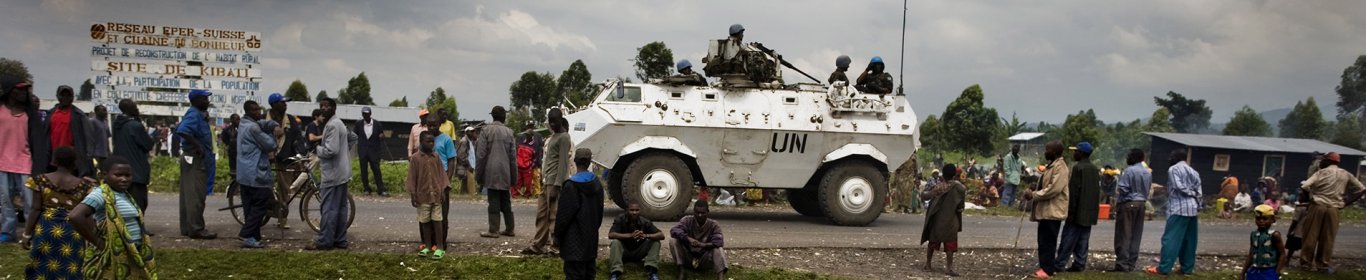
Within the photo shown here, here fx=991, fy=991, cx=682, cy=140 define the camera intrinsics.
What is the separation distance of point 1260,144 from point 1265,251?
18.9 m

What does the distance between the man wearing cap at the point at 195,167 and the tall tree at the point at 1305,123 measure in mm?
30220

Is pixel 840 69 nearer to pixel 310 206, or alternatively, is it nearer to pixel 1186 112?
pixel 310 206

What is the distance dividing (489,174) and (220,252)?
2.57m

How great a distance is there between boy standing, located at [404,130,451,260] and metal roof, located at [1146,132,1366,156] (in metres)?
21.0

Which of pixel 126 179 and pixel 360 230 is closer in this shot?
pixel 126 179

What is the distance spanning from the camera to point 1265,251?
895 centimetres

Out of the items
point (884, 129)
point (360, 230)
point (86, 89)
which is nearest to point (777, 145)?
point (884, 129)

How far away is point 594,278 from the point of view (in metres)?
7.79

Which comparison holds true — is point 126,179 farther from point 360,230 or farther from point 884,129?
point 884,129

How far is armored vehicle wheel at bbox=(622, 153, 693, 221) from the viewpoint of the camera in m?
12.7

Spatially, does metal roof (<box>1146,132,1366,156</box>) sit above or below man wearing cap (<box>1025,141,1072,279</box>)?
above

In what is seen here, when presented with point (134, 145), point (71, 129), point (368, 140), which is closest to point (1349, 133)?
point (368, 140)

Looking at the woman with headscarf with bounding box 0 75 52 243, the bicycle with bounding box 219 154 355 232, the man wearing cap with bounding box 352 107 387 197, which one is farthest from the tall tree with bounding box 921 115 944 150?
the woman with headscarf with bounding box 0 75 52 243

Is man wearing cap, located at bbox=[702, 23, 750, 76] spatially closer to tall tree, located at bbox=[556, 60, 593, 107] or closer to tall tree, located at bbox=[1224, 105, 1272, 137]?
tall tree, located at bbox=[556, 60, 593, 107]
